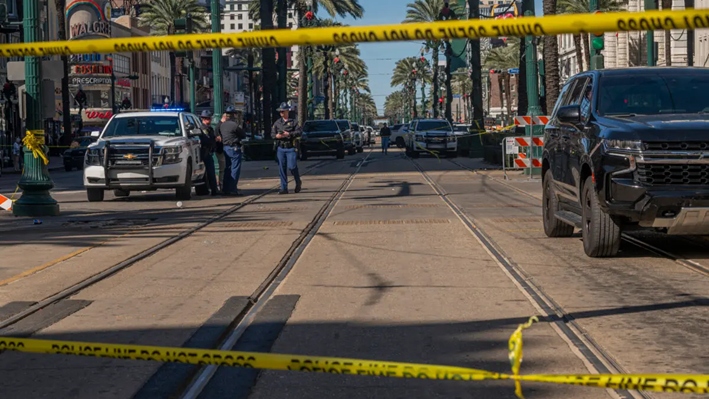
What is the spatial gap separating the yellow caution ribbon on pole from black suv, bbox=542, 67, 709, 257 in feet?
29.6

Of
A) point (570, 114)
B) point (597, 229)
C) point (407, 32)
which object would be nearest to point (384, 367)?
point (407, 32)

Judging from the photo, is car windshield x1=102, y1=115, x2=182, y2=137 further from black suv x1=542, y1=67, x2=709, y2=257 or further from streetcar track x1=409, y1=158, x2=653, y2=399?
black suv x1=542, y1=67, x2=709, y2=257

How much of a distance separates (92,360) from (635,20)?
163 inches

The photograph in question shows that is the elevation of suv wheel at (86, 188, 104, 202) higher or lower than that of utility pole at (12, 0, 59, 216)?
lower

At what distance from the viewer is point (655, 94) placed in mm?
12008

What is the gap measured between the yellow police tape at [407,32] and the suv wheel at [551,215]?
28.7ft

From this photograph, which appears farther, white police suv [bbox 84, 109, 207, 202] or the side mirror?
white police suv [bbox 84, 109, 207, 202]

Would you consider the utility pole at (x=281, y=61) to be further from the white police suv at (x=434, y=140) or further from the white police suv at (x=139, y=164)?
the white police suv at (x=139, y=164)

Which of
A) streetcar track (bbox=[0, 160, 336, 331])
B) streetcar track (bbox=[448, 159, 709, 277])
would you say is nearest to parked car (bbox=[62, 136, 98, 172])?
streetcar track (bbox=[0, 160, 336, 331])

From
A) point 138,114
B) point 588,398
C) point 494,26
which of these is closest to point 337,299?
point 588,398

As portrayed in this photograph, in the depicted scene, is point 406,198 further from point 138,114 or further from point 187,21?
point 187,21

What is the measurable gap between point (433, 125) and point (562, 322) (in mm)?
41786

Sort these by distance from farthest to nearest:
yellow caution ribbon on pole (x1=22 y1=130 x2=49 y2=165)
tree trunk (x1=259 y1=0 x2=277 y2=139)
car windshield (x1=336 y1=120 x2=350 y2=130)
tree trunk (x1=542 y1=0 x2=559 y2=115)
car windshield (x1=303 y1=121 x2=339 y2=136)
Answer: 1. car windshield (x1=336 y1=120 x2=350 y2=130)
2. tree trunk (x1=259 y1=0 x2=277 y2=139)
3. car windshield (x1=303 y1=121 x2=339 y2=136)
4. tree trunk (x1=542 y1=0 x2=559 y2=115)
5. yellow caution ribbon on pole (x1=22 y1=130 x2=49 y2=165)

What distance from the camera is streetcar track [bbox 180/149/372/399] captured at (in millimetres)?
6191
